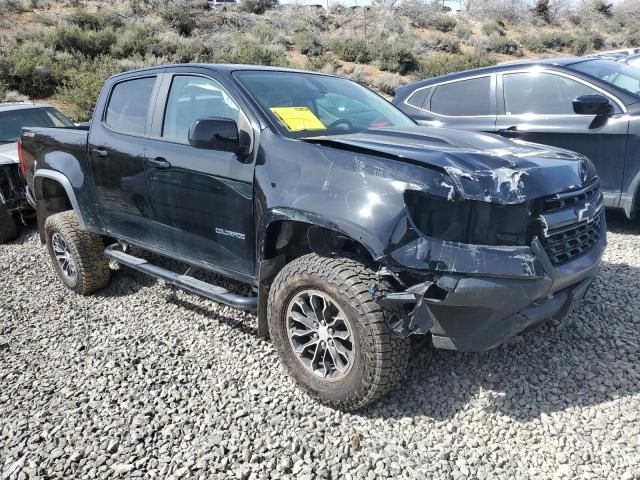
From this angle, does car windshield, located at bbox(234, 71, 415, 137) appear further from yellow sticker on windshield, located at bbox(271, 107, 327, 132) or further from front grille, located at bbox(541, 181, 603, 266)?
front grille, located at bbox(541, 181, 603, 266)

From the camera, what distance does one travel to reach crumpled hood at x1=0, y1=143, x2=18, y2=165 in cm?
681

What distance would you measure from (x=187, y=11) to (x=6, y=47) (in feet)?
27.5

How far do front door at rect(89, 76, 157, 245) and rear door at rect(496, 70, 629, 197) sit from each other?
151 inches

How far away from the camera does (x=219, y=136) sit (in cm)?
311

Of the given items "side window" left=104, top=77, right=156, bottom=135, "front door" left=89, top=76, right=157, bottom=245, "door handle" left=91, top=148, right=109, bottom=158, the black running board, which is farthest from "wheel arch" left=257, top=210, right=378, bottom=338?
"door handle" left=91, top=148, right=109, bottom=158

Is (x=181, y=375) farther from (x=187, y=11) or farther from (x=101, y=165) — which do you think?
(x=187, y=11)

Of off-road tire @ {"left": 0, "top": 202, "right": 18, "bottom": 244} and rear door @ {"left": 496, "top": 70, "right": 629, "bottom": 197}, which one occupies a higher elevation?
rear door @ {"left": 496, "top": 70, "right": 629, "bottom": 197}

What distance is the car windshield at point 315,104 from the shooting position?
3328 millimetres

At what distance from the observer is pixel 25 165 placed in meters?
5.29

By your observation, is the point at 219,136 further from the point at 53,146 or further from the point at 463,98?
the point at 463,98

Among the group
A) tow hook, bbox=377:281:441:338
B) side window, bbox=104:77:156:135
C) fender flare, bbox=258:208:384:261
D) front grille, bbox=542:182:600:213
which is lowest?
tow hook, bbox=377:281:441:338

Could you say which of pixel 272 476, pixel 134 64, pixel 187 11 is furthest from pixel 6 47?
pixel 272 476

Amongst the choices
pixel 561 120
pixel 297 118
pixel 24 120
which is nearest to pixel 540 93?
pixel 561 120

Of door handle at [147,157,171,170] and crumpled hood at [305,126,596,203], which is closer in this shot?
crumpled hood at [305,126,596,203]
